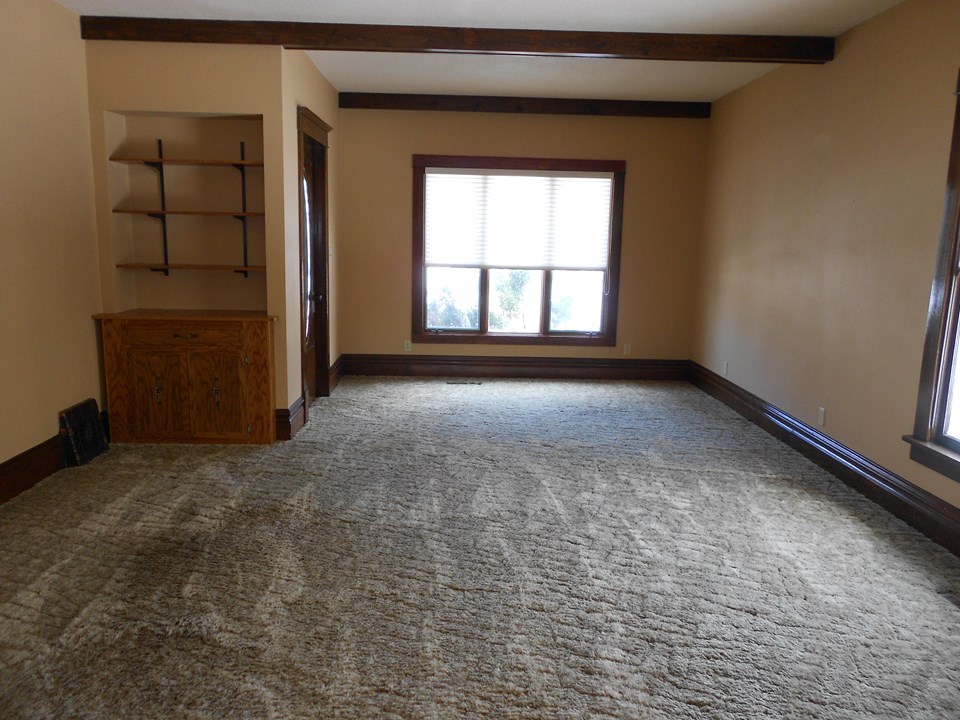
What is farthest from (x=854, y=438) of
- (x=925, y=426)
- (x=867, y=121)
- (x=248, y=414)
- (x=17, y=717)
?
(x=17, y=717)

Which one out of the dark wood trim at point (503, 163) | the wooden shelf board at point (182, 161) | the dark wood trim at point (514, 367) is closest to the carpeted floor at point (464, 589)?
the wooden shelf board at point (182, 161)

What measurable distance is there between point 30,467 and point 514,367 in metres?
4.31

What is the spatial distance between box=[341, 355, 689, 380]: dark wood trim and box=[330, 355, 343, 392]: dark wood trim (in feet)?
0.43

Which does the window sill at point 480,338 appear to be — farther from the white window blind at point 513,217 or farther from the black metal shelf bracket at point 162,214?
the black metal shelf bracket at point 162,214

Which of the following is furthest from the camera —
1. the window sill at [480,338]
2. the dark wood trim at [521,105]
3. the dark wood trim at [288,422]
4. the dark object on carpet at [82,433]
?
the window sill at [480,338]

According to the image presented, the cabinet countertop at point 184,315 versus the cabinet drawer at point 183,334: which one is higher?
the cabinet countertop at point 184,315

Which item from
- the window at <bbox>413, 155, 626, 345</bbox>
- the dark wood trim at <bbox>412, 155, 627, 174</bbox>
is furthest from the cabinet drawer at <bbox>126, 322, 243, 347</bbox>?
the dark wood trim at <bbox>412, 155, 627, 174</bbox>

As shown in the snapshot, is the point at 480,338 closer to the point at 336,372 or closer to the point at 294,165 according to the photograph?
the point at 336,372

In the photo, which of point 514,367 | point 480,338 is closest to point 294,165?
point 480,338

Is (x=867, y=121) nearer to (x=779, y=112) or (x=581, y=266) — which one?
(x=779, y=112)

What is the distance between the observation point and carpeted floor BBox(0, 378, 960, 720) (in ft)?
7.21

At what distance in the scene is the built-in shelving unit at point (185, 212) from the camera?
4.55 metres

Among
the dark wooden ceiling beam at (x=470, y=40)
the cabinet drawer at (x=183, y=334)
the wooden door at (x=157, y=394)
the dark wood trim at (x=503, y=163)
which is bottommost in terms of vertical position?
the wooden door at (x=157, y=394)

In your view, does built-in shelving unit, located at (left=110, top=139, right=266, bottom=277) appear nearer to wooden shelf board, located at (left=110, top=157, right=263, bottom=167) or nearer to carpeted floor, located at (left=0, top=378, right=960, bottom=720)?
wooden shelf board, located at (left=110, top=157, right=263, bottom=167)
